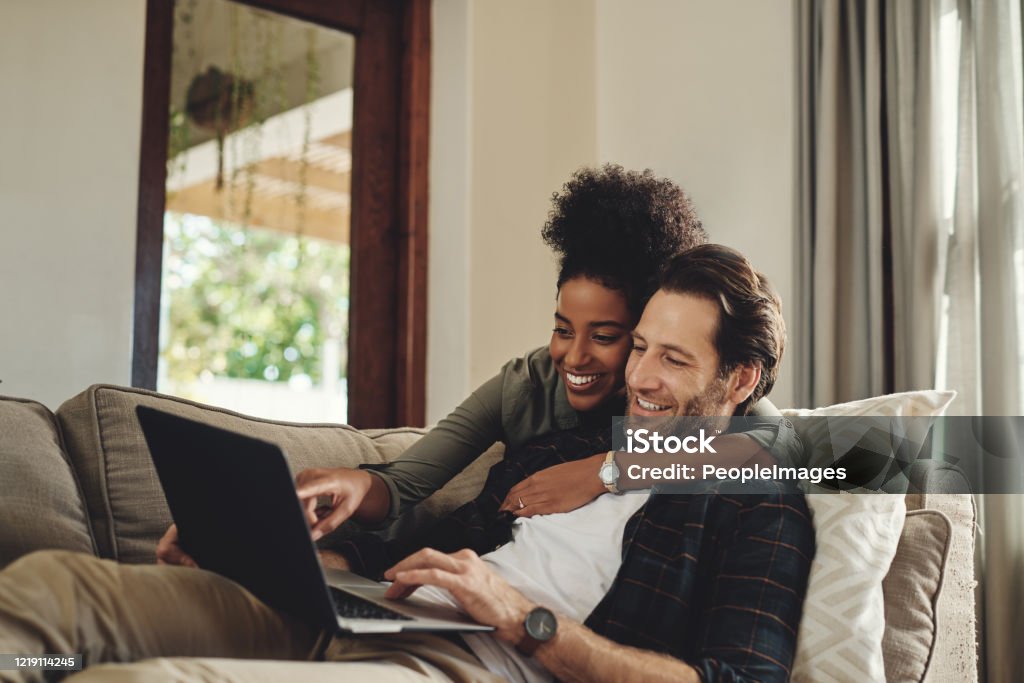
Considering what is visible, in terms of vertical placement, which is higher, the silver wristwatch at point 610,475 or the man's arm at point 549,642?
the silver wristwatch at point 610,475

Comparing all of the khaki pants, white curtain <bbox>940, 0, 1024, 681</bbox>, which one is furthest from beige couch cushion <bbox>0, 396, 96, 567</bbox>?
white curtain <bbox>940, 0, 1024, 681</bbox>

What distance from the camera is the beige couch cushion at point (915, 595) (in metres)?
1.32

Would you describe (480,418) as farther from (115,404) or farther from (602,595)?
(115,404)

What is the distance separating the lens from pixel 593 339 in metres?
1.61

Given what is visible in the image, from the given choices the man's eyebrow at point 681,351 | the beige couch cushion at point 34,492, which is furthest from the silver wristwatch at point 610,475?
the beige couch cushion at point 34,492

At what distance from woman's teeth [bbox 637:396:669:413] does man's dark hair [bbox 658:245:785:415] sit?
0.31 ft

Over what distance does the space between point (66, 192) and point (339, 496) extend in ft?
4.51

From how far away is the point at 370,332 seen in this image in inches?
121

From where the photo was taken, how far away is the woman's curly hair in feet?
5.34

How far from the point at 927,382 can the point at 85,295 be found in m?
1.92

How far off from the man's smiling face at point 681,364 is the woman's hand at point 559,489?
0.12 meters

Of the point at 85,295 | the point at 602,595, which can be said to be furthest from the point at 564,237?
the point at 85,295

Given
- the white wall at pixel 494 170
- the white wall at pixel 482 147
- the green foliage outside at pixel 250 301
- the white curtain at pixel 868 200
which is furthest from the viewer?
the green foliage outside at pixel 250 301

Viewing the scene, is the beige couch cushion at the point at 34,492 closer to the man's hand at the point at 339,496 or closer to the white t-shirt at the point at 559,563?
the man's hand at the point at 339,496
